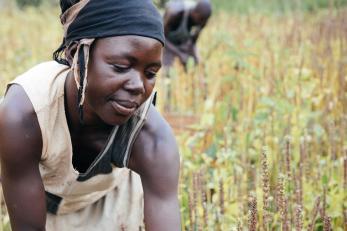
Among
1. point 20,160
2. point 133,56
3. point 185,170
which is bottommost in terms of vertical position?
point 185,170

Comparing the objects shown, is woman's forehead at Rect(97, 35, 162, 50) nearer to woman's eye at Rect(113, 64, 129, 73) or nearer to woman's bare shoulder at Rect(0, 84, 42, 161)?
woman's eye at Rect(113, 64, 129, 73)

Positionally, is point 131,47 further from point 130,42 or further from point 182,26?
point 182,26

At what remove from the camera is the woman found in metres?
1.65

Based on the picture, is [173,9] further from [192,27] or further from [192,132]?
[192,132]

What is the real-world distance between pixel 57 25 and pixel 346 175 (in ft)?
22.5

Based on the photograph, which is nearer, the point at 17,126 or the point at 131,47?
the point at 131,47

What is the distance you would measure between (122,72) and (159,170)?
1.17 ft

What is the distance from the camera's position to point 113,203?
227 centimetres

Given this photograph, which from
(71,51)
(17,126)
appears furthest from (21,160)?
(71,51)

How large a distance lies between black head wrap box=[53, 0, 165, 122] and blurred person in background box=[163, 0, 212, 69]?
3966mm

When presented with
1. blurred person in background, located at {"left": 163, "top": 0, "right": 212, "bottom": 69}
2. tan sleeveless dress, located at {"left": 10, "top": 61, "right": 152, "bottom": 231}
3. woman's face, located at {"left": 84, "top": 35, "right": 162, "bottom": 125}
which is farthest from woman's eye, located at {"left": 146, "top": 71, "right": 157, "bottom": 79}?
blurred person in background, located at {"left": 163, "top": 0, "right": 212, "bottom": 69}

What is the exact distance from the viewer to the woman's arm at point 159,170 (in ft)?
6.07

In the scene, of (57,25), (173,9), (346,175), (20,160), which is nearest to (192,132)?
(346,175)

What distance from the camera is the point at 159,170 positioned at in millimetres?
1849
